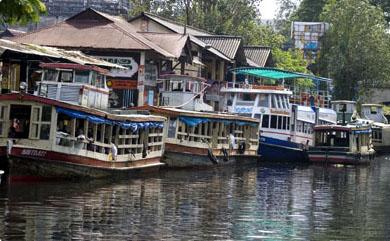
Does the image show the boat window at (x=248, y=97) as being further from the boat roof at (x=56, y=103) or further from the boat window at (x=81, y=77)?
the boat window at (x=81, y=77)

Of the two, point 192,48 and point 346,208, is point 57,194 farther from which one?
point 192,48

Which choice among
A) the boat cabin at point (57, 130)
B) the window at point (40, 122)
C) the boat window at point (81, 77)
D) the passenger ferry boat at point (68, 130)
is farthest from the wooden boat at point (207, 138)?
the window at point (40, 122)

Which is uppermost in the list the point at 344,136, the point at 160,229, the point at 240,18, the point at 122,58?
the point at 240,18

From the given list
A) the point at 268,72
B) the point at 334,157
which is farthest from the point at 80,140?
the point at 268,72

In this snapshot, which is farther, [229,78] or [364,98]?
[364,98]

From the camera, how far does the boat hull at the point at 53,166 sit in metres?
22.7

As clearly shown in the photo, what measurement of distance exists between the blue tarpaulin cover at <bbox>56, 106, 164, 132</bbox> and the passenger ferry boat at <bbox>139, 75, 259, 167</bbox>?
63.1 inches

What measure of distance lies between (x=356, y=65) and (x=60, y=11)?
25.2 metres

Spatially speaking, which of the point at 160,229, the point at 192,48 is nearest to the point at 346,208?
the point at 160,229

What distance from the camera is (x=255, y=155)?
126 feet

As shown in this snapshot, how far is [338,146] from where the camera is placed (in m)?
41.4

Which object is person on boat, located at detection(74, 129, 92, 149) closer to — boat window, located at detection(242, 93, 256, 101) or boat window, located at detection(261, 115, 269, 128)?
boat window, located at detection(261, 115, 269, 128)

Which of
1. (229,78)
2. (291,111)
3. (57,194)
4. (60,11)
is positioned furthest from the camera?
(60,11)

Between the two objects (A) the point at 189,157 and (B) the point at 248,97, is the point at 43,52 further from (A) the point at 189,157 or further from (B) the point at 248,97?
(B) the point at 248,97
